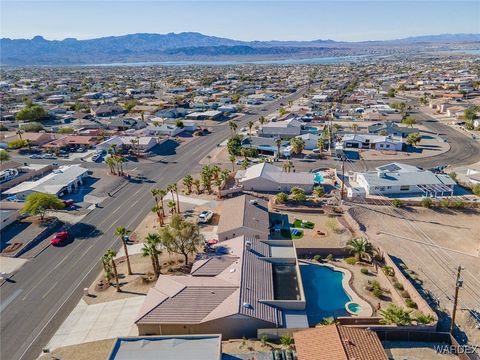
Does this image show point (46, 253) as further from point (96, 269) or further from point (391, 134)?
point (391, 134)

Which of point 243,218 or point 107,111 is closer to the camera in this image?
point 243,218

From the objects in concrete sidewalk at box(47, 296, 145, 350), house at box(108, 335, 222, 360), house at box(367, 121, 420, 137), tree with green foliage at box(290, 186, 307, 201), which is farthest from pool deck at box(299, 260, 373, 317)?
house at box(367, 121, 420, 137)

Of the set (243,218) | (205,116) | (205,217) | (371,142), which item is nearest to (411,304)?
(243,218)

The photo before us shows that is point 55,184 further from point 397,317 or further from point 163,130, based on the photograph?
point 397,317

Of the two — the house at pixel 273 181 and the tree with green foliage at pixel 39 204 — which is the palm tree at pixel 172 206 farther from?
the tree with green foliage at pixel 39 204

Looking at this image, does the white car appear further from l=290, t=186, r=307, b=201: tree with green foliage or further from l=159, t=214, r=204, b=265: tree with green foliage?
l=290, t=186, r=307, b=201: tree with green foliage

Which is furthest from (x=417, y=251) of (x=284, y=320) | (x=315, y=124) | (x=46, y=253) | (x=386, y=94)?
(x=386, y=94)

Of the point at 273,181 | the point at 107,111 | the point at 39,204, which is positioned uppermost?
the point at 107,111
